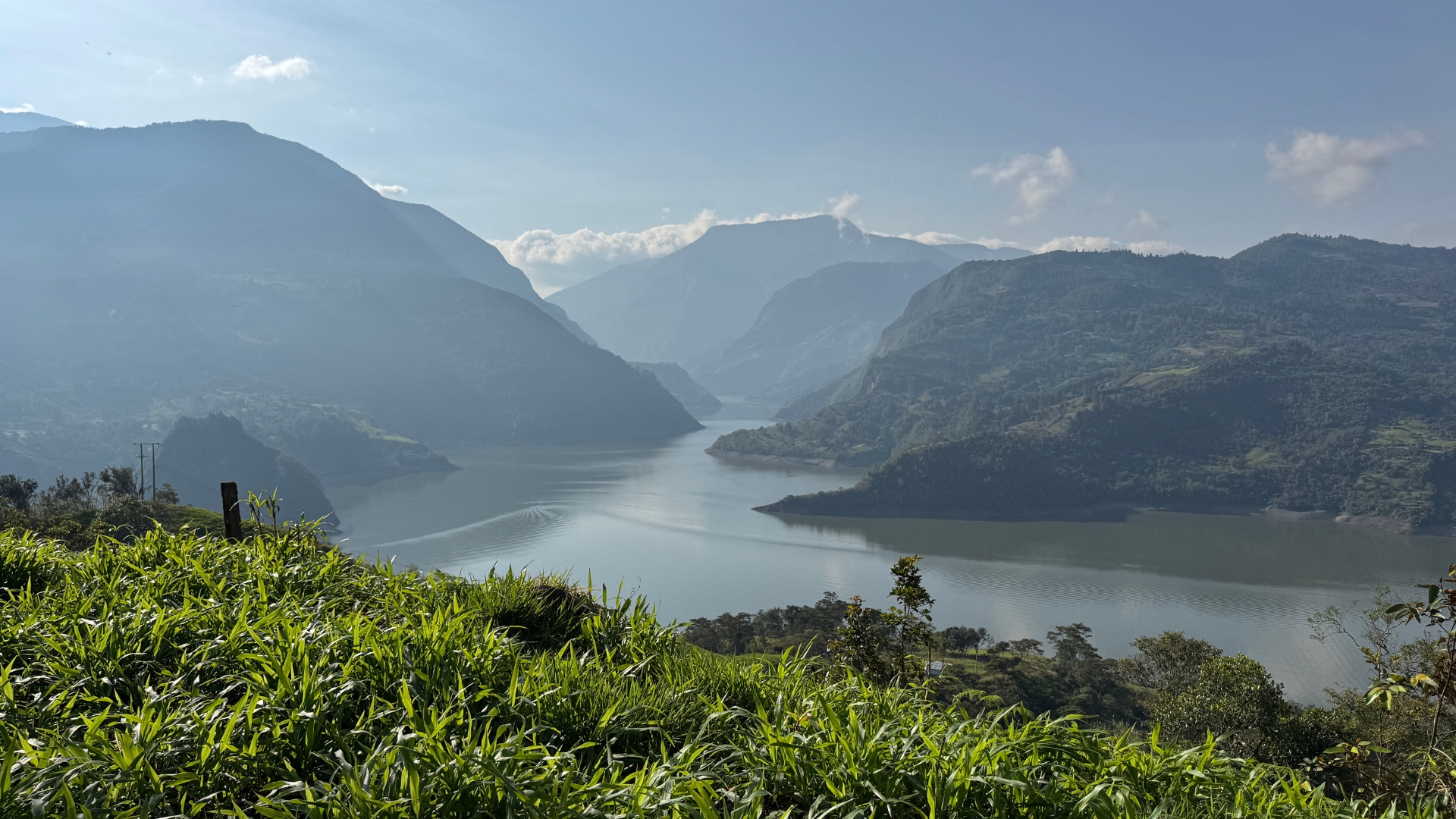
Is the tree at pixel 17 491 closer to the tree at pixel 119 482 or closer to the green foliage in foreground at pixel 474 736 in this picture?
the tree at pixel 119 482

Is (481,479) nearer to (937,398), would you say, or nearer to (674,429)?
(674,429)

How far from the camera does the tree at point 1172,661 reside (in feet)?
89.5

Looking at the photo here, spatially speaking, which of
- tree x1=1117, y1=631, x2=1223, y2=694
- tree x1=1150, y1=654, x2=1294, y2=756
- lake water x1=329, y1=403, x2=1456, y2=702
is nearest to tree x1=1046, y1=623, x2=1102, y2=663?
lake water x1=329, y1=403, x2=1456, y2=702

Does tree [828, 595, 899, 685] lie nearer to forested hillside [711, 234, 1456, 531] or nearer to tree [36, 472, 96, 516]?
tree [36, 472, 96, 516]

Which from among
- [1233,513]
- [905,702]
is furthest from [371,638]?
[1233,513]

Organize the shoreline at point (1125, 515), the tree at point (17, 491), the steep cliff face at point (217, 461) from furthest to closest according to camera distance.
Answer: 1. the steep cliff face at point (217, 461)
2. the shoreline at point (1125, 515)
3. the tree at point (17, 491)

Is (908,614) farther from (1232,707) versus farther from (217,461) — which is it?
(217,461)

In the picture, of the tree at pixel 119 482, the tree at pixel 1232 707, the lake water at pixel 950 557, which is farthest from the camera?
the lake water at pixel 950 557

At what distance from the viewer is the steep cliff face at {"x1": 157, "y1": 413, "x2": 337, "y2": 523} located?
98.8m

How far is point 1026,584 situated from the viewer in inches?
2479

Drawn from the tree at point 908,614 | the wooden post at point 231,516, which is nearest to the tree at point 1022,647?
the tree at point 908,614

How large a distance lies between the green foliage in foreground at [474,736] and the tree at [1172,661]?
→ 26832 millimetres

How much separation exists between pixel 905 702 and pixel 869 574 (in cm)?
6428

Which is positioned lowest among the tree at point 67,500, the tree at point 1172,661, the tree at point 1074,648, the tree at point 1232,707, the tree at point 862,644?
the tree at point 1074,648
